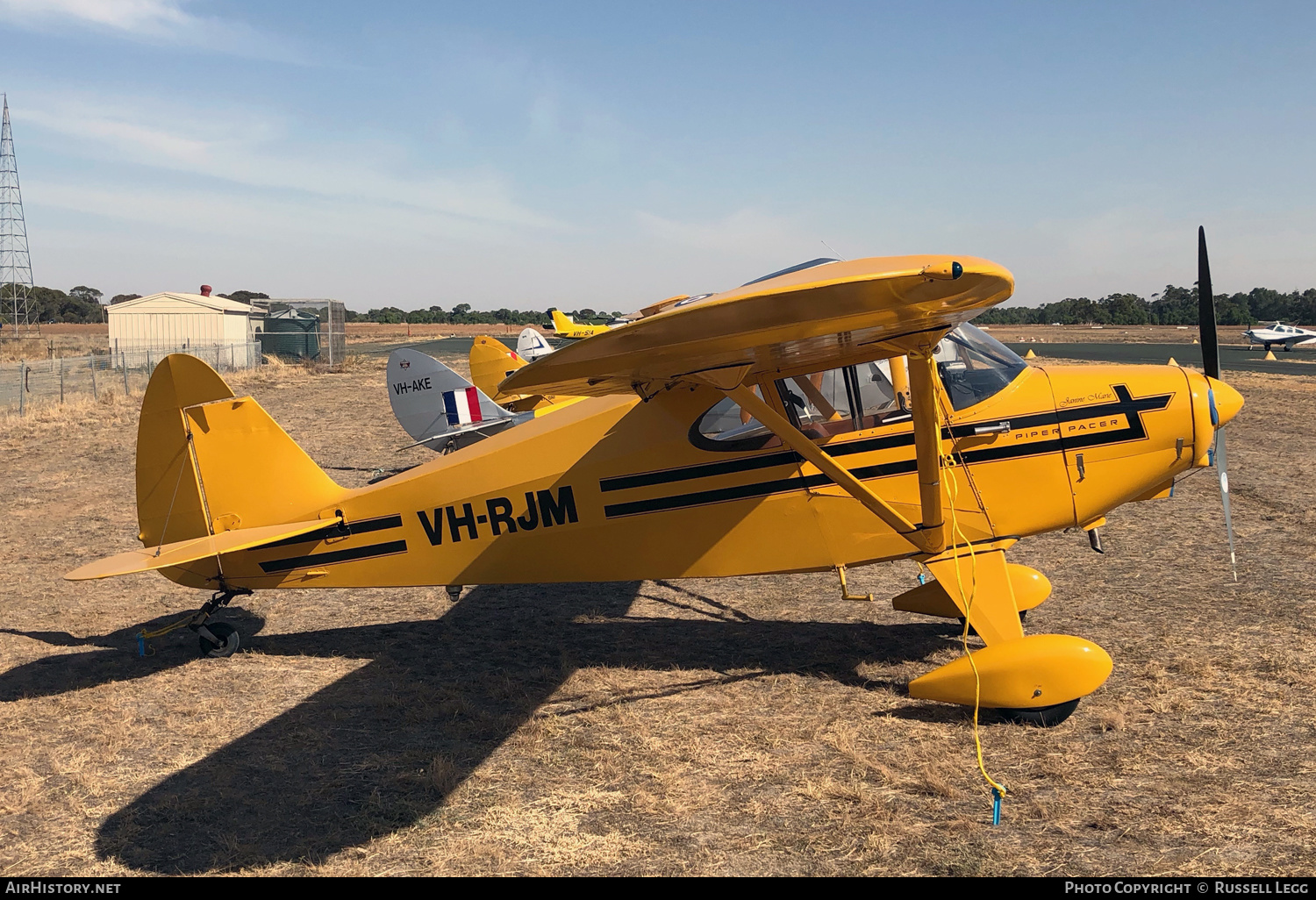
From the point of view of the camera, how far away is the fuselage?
595cm

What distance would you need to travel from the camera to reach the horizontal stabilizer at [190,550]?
5.48 metres

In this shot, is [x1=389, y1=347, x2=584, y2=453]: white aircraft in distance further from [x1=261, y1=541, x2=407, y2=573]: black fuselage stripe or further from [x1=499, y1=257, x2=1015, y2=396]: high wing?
[x1=499, y1=257, x2=1015, y2=396]: high wing

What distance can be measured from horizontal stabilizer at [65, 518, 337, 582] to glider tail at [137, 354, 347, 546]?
136 millimetres

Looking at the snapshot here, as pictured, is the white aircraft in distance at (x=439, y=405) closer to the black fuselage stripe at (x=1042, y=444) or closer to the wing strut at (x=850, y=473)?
the black fuselage stripe at (x=1042, y=444)

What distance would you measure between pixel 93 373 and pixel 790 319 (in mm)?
24379

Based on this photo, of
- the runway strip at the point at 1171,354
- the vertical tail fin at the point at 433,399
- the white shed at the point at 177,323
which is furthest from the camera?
the white shed at the point at 177,323

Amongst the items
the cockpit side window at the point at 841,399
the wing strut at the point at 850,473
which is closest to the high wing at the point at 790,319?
the wing strut at the point at 850,473

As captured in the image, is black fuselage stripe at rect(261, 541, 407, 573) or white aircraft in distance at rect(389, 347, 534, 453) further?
white aircraft in distance at rect(389, 347, 534, 453)

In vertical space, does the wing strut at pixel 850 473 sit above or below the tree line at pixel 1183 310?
below

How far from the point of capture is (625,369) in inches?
176

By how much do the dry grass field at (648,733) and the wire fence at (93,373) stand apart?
639 inches

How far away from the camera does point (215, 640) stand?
274 inches

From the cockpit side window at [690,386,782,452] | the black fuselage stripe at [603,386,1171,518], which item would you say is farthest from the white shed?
the black fuselage stripe at [603,386,1171,518]

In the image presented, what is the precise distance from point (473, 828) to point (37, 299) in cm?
11344
